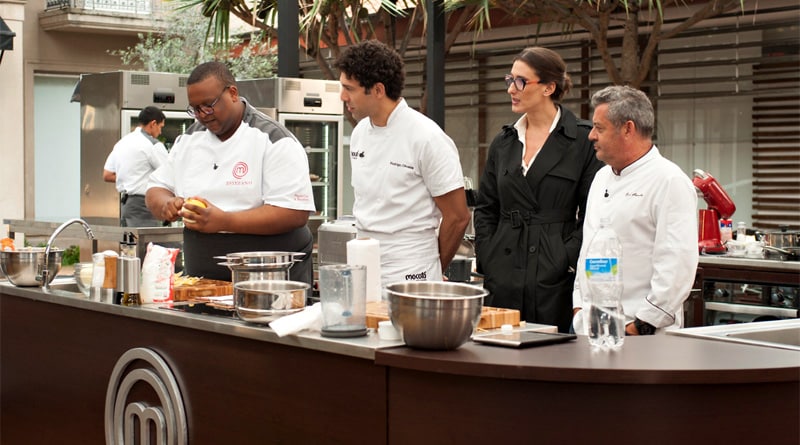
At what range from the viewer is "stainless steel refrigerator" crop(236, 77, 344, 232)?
9.17 meters

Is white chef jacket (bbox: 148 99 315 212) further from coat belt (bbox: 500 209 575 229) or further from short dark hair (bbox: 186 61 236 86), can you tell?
coat belt (bbox: 500 209 575 229)

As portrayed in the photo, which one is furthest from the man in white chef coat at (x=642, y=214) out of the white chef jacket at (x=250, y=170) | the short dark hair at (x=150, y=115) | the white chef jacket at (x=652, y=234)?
the short dark hair at (x=150, y=115)

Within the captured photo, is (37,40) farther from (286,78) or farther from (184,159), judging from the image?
(184,159)

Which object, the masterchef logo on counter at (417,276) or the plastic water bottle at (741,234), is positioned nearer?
the masterchef logo on counter at (417,276)

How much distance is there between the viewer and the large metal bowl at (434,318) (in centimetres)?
266

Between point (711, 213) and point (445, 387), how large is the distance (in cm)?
372

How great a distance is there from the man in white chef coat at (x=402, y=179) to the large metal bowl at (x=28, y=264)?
125 cm

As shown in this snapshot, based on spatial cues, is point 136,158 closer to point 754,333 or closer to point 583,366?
point 754,333

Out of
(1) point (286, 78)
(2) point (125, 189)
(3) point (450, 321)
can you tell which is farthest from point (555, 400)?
(2) point (125, 189)

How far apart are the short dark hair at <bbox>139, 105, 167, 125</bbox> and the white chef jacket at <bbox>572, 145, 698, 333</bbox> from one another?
21.3ft

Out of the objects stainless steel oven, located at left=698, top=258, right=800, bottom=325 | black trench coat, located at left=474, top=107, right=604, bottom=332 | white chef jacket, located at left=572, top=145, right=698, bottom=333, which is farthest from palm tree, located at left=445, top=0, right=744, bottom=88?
white chef jacket, located at left=572, top=145, right=698, bottom=333

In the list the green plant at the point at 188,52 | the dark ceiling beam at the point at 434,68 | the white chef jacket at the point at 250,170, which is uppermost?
the green plant at the point at 188,52

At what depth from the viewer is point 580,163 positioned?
158 inches

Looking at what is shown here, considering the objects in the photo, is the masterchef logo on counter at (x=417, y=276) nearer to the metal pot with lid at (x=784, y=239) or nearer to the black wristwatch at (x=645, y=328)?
the black wristwatch at (x=645, y=328)
